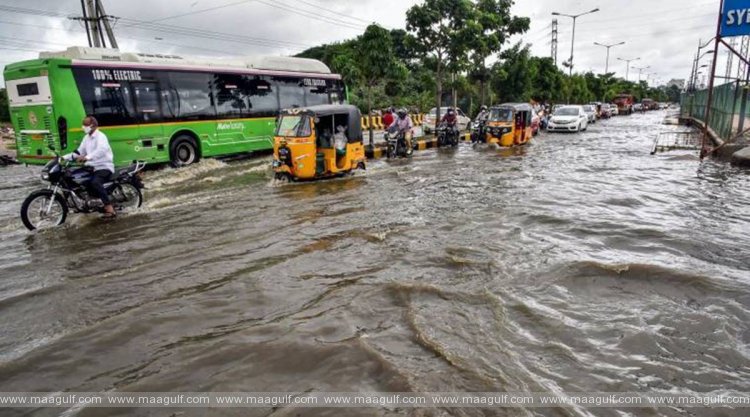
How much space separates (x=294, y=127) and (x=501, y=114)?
10531 mm

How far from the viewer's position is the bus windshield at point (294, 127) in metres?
10.7

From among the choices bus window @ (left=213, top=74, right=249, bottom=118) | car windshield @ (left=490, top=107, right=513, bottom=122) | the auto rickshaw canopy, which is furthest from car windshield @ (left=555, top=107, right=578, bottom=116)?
bus window @ (left=213, top=74, right=249, bottom=118)

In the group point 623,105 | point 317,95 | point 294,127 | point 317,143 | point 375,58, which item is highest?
point 375,58

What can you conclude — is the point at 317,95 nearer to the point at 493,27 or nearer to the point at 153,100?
the point at 153,100

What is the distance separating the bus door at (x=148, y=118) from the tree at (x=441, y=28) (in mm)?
11060

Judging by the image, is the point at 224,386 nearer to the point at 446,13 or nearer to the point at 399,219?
the point at 399,219

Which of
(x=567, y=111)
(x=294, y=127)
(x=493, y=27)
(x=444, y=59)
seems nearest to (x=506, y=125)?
(x=444, y=59)

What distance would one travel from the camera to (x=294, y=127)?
10.8 meters

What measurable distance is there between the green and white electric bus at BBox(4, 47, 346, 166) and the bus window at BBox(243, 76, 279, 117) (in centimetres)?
3

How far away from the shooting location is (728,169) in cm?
1227

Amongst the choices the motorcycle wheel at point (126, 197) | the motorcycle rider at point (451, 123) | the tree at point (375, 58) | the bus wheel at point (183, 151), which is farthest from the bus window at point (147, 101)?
the motorcycle rider at point (451, 123)

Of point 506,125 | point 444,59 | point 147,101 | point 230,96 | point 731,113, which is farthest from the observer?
point 444,59

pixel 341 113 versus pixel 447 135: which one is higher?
pixel 341 113

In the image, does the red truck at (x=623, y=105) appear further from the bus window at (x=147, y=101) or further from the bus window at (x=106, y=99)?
the bus window at (x=106, y=99)
